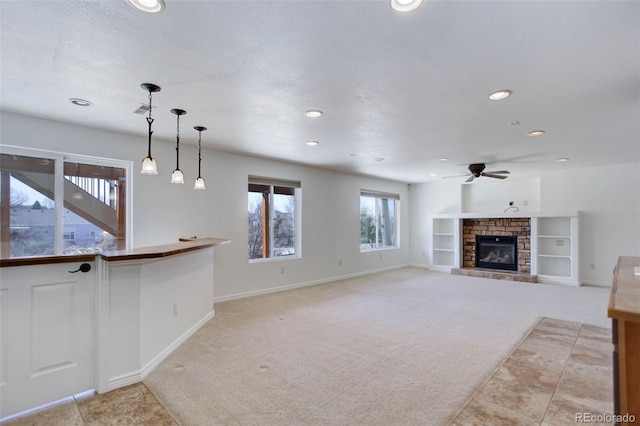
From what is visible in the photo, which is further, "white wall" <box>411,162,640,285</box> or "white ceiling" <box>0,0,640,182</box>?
"white wall" <box>411,162,640,285</box>

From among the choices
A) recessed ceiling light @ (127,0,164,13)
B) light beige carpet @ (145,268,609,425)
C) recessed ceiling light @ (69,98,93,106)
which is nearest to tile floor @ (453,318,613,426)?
light beige carpet @ (145,268,609,425)

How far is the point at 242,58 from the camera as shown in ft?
7.30

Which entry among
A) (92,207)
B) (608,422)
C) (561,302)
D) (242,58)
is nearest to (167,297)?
(92,207)

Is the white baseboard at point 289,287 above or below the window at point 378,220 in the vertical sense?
below

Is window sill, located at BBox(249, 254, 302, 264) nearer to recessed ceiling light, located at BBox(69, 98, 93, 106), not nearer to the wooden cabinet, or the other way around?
recessed ceiling light, located at BBox(69, 98, 93, 106)

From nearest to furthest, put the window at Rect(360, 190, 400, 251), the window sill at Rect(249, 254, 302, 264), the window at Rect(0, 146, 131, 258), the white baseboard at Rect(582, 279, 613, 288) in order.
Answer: the window at Rect(0, 146, 131, 258)
the window sill at Rect(249, 254, 302, 264)
the white baseboard at Rect(582, 279, 613, 288)
the window at Rect(360, 190, 400, 251)

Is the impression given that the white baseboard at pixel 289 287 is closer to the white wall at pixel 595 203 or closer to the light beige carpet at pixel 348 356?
the light beige carpet at pixel 348 356

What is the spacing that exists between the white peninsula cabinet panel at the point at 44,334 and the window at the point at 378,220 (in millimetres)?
6100

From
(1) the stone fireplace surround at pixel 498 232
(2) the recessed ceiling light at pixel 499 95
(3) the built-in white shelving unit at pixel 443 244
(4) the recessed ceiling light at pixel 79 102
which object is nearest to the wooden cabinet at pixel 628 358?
(2) the recessed ceiling light at pixel 499 95

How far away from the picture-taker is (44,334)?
7.54ft

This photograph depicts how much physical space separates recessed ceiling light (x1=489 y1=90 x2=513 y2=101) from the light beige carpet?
239 centimetres

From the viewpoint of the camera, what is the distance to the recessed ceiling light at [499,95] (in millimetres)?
2789

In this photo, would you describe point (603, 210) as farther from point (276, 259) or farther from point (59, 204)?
point (59, 204)

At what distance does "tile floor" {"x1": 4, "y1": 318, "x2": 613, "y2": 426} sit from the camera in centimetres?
212
